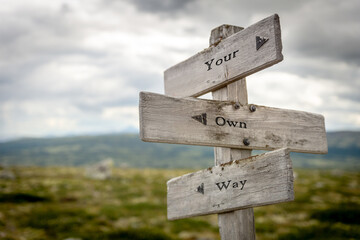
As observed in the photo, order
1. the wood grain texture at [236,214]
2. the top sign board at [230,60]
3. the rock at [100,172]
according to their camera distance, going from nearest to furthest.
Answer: the top sign board at [230,60], the wood grain texture at [236,214], the rock at [100,172]

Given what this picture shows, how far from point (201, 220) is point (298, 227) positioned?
4.13 m

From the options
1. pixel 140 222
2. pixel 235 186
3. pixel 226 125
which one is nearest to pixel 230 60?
pixel 226 125

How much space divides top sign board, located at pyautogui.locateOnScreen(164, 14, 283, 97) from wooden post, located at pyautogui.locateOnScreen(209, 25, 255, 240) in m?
0.14

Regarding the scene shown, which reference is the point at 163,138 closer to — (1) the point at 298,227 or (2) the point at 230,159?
(2) the point at 230,159

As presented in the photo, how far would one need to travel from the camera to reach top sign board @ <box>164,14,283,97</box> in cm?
299

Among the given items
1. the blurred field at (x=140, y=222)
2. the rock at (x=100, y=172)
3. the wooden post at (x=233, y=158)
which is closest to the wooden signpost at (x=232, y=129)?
the wooden post at (x=233, y=158)

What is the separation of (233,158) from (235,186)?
37cm

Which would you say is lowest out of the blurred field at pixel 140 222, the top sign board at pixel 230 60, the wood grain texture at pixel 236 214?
the blurred field at pixel 140 222

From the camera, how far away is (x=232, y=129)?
3164 mm

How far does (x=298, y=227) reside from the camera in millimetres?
10812

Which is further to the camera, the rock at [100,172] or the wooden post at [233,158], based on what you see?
the rock at [100,172]

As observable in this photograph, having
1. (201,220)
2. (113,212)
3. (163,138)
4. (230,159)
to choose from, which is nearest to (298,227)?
(201,220)

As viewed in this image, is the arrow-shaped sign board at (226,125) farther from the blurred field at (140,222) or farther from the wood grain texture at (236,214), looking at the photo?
the blurred field at (140,222)

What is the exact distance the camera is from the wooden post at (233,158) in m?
3.28
